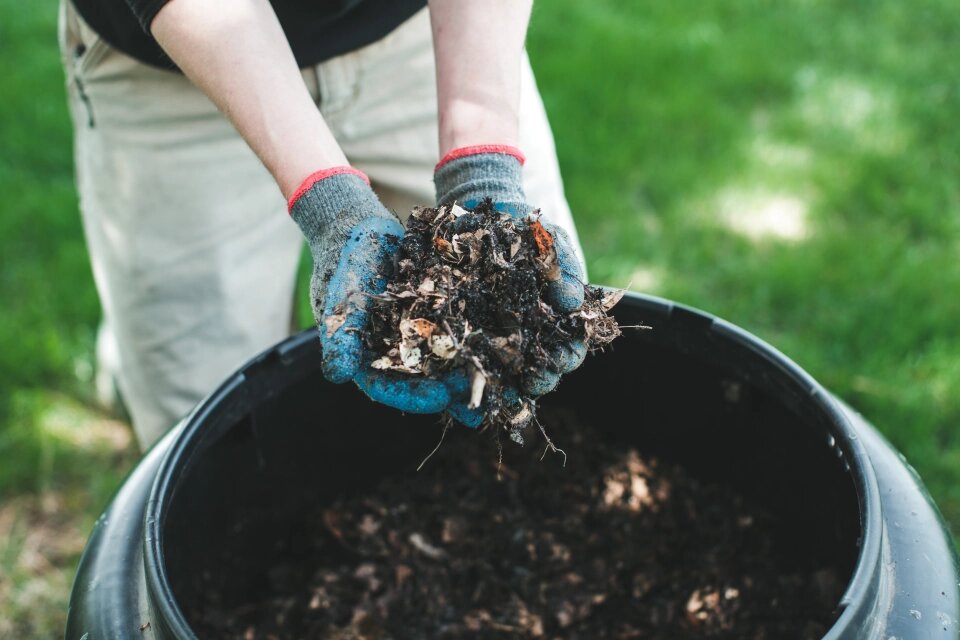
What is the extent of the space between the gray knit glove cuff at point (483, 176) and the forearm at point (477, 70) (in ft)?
0.12

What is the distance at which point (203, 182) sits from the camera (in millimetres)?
1724

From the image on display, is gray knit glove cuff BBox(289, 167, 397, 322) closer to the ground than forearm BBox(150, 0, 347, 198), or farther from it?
closer to the ground

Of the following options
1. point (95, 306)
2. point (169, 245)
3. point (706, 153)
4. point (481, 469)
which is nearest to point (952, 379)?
point (706, 153)

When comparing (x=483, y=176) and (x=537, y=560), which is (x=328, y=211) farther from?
(x=537, y=560)

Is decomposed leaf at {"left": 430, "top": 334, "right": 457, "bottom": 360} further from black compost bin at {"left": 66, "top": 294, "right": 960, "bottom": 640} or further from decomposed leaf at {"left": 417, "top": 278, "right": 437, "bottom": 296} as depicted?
black compost bin at {"left": 66, "top": 294, "right": 960, "bottom": 640}

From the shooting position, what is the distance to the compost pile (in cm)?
107

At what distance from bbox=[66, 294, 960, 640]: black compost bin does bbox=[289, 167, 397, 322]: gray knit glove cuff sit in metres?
0.19

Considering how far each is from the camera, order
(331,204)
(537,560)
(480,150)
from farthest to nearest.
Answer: (537,560)
(480,150)
(331,204)

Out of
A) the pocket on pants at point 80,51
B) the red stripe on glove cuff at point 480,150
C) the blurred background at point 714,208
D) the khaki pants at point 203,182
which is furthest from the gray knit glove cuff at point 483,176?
the blurred background at point 714,208

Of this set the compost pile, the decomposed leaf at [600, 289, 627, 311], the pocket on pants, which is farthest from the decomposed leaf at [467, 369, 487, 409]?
the pocket on pants

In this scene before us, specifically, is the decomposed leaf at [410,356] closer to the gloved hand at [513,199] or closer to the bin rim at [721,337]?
the gloved hand at [513,199]

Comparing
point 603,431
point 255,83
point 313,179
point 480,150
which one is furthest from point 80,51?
point 603,431

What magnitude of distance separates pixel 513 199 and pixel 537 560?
666 mm

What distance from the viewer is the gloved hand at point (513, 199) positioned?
109 centimetres
